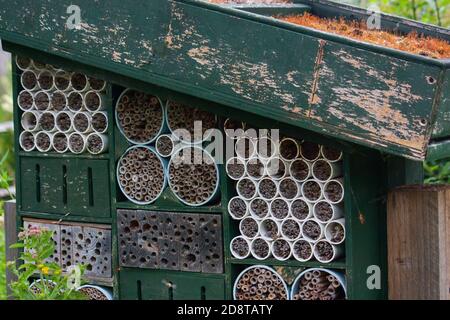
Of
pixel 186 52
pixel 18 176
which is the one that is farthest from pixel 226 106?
pixel 18 176

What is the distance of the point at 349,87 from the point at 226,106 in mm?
795

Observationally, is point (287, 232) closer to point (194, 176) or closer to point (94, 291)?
point (194, 176)

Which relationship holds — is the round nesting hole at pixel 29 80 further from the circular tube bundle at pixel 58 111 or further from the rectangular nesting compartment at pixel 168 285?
the rectangular nesting compartment at pixel 168 285

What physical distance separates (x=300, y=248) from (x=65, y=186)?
149 cm

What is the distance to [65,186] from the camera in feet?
16.8

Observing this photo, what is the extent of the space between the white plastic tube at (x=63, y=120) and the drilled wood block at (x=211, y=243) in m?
1.00

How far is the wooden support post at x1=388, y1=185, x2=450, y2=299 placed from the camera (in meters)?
4.52

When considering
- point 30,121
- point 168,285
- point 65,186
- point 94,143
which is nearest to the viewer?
point 168,285

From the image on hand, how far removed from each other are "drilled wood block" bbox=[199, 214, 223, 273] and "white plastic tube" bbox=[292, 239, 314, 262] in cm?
42

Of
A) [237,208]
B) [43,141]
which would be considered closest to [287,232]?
[237,208]

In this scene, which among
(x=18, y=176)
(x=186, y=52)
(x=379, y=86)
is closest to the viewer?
(x=379, y=86)

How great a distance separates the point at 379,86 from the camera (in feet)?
13.1

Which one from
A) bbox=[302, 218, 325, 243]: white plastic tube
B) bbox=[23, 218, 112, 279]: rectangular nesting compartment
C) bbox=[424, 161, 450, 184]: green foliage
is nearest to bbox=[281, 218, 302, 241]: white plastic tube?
bbox=[302, 218, 325, 243]: white plastic tube
